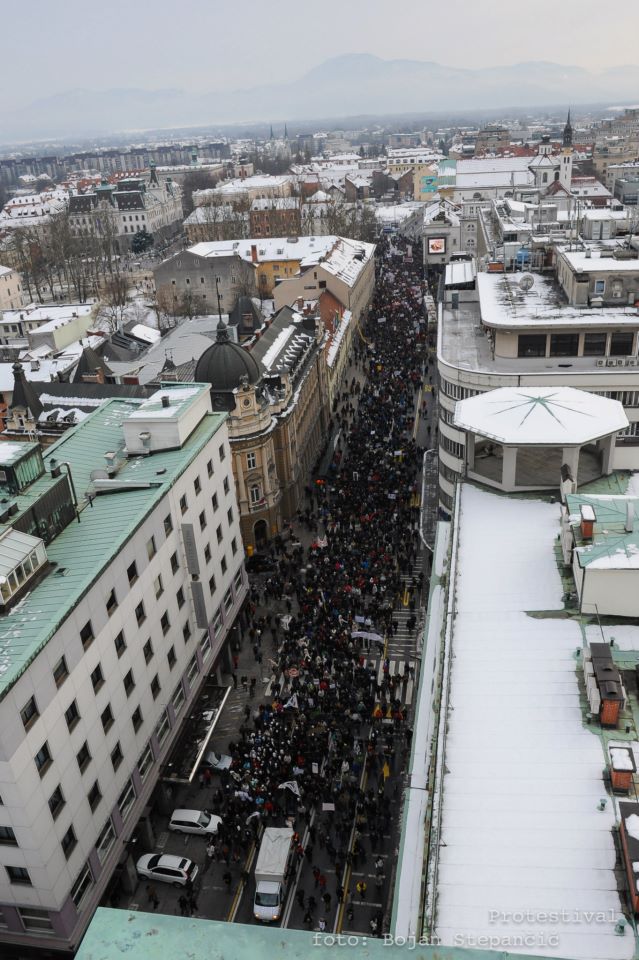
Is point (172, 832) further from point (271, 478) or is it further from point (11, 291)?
point (11, 291)

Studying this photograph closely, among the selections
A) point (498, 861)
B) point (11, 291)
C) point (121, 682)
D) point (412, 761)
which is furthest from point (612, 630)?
point (11, 291)

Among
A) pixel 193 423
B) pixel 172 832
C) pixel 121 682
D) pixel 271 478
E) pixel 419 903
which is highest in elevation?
pixel 193 423

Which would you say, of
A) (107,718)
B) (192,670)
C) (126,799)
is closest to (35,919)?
(126,799)

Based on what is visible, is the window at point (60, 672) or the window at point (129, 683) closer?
the window at point (60, 672)

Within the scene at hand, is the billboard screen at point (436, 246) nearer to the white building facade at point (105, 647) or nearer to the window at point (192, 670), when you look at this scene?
the white building facade at point (105, 647)

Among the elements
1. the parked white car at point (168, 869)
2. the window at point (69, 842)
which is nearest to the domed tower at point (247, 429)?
the parked white car at point (168, 869)

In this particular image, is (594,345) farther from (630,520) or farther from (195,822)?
(195,822)

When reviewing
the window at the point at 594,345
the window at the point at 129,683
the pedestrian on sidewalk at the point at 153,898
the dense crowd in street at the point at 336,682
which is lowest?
the pedestrian on sidewalk at the point at 153,898

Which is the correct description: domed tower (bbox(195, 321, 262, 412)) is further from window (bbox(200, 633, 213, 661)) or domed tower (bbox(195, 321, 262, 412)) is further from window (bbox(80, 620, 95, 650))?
window (bbox(80, 620, 95, 650))
